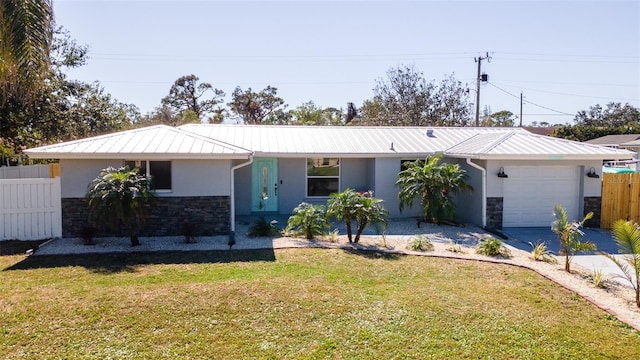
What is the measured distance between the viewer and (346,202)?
10.8 meters

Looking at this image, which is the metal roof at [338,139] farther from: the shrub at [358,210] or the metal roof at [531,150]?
the shrub at [358,210]

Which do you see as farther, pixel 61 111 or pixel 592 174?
pixel 61 111

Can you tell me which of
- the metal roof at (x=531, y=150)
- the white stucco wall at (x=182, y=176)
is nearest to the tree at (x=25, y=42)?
the white stucco wall at (x=182, y=176)

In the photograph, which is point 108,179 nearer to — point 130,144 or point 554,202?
point 130,144

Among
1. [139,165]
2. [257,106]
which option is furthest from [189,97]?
[139,165]

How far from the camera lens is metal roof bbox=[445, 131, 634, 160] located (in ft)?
41.0

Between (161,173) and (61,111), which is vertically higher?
(61,111)

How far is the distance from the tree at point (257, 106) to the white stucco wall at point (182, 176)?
106ft

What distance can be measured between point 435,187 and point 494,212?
1.88m

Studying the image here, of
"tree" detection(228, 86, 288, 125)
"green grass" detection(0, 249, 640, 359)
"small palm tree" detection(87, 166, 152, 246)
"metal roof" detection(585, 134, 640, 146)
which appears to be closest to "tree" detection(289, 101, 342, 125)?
"tree" detection(228, 86, 288, 125)

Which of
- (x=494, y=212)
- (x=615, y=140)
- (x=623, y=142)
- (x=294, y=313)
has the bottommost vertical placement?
(x=294, y=313)

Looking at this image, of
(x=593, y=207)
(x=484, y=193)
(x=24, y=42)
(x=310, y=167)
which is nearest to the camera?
(x=24, y=42)

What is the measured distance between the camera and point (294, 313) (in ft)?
20.3

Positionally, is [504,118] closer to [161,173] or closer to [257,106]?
[257,106]
